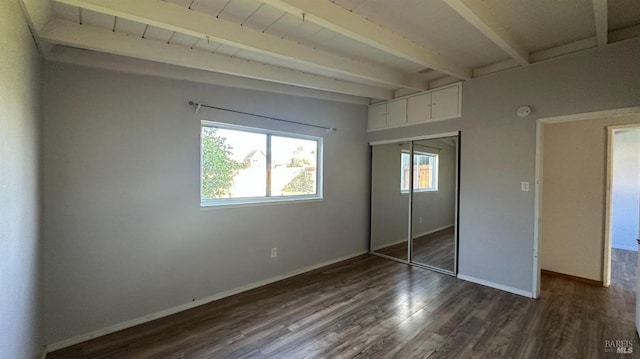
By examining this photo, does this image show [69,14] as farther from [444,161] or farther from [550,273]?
[550,273]

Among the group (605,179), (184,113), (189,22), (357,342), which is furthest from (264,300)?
(605,179)

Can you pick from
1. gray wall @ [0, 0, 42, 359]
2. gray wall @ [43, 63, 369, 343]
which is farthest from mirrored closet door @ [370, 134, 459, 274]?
gray wall @ [0, 0, 42, 359]

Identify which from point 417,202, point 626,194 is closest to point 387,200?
point 417,202

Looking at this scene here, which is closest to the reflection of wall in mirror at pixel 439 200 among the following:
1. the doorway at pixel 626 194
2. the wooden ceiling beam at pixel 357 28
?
the wooden ceiling beam at pixel 357 28

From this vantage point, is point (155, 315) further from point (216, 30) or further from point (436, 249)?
point (436, 249)

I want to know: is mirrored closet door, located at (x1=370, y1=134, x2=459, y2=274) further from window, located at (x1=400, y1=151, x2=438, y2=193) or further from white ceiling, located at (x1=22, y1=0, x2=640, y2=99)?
white ceiling, located at (x1=22, y1=0, x2=640, y2=99)

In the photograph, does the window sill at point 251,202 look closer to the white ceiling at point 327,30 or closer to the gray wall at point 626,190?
the white ceiling at point 327,30

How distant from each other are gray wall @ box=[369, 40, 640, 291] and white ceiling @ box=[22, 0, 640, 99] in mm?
218

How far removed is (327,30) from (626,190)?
6739 millimetres

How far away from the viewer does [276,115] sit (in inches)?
138

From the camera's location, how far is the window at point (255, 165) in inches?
121

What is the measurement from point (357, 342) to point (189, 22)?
111 inches
